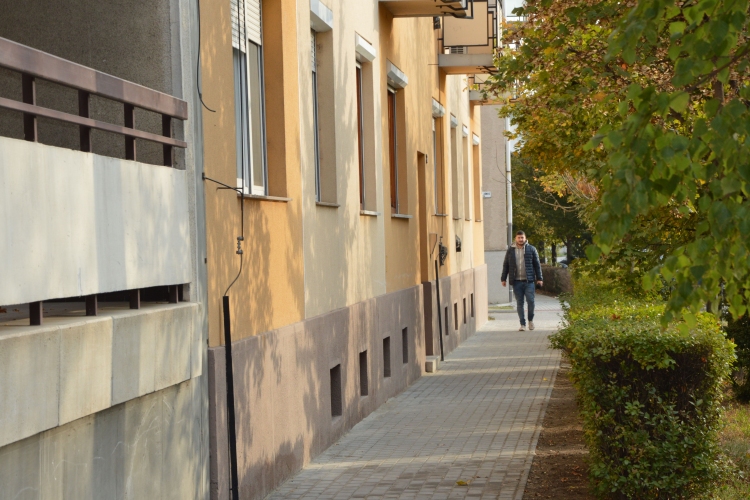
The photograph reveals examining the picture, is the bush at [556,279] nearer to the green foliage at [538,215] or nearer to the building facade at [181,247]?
the green foliage at [538,215]

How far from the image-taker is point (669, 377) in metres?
7.06

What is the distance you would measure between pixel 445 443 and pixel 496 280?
1036 inches

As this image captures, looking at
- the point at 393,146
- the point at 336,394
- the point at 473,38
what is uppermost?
the point at 473,38

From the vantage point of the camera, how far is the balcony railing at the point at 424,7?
586 inches

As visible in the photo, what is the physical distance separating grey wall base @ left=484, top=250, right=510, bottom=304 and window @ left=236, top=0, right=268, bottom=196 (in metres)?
27.6

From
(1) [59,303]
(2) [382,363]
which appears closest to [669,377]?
(1) [59,303]

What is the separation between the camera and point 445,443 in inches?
409

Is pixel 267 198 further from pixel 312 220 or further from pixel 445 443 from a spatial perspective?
pixel 445 443

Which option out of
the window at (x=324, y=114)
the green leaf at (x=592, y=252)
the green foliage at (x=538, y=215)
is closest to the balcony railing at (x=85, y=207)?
the green leaf at (x=592, y=252)

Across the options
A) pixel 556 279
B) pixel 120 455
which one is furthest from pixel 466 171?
pixel 120 455

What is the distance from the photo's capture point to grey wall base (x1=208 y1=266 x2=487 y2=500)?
7293 millimetres

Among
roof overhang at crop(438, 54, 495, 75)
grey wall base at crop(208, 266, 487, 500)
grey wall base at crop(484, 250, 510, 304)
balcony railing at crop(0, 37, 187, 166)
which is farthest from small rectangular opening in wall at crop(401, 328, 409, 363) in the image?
grey wall base at crop(484, 250, 510, 304)

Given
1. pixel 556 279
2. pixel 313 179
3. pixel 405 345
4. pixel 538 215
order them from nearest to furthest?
1. pixel 313 179
2. pixel 405 345
3. pixel 556 279
4. pixel 538 215

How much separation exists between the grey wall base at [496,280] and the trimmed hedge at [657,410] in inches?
1141
